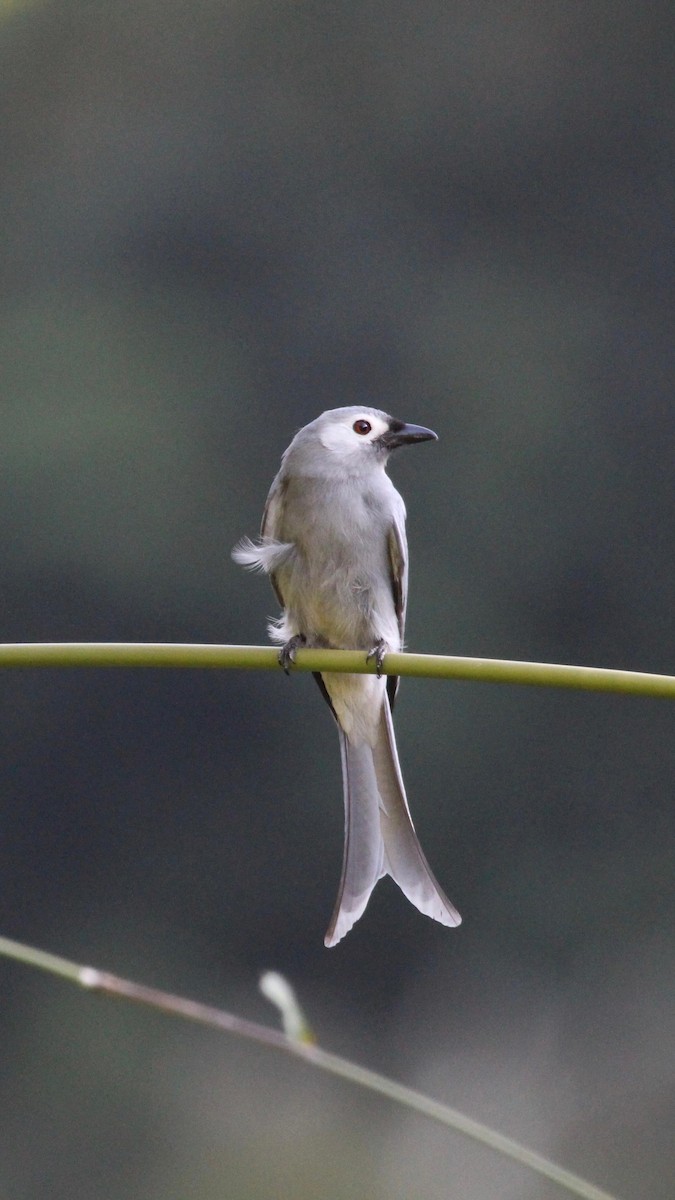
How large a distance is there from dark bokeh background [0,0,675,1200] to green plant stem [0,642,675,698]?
4725mm

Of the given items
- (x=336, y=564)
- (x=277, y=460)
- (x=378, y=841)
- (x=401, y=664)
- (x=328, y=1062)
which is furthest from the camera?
(x=277, y=460)

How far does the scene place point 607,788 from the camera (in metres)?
6.11

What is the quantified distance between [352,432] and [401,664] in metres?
0.99

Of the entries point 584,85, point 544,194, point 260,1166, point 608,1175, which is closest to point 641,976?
point 608,1175

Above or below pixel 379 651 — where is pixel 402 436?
above

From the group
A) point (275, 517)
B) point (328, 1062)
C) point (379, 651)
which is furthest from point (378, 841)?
point (328, 1062)

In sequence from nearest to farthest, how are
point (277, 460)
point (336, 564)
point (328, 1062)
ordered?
1. point (328, 1062)
2. point (336, 564)
3. point (277, 460)

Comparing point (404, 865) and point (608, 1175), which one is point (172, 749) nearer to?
point (608, 1175)

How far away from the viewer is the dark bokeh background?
582cm

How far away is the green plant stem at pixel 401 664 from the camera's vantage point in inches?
34.2

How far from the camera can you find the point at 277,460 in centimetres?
625

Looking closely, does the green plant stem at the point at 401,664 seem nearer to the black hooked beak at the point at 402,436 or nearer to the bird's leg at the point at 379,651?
the bird's leg at the point at 379,651

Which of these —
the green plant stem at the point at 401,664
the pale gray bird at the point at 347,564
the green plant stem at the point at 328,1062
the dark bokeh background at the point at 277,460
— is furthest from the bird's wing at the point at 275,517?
the dark bokeh background at the point at 277,460

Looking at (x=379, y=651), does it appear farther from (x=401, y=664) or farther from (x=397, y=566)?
(x=401, y=664)
